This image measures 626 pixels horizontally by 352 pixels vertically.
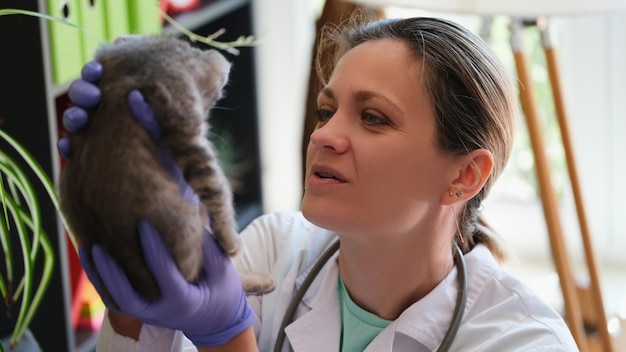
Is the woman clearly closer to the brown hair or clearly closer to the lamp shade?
the brown hair

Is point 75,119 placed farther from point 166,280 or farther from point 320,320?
point 320,320

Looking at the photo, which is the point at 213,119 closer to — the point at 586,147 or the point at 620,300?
the point at 586,147

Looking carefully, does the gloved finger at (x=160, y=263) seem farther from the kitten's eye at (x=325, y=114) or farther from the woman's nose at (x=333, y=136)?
the kitten's eye at (x=325, y=114)

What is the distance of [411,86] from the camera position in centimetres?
126

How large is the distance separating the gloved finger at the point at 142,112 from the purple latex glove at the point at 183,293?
103 mm

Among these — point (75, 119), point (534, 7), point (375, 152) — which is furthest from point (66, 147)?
point (534, 7)

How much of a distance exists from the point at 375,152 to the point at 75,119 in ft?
1.60

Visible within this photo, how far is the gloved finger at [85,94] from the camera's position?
899mm

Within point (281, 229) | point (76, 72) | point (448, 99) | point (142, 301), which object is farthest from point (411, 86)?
point (76, 72)

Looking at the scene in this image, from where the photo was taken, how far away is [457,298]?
1327mm

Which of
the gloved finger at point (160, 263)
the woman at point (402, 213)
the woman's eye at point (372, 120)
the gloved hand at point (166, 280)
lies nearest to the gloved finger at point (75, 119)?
the gloved hand at point (166, 280)

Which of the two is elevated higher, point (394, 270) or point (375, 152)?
point (375, 152)

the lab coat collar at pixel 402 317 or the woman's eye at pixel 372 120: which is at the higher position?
the woman's eye at pixel 372 120

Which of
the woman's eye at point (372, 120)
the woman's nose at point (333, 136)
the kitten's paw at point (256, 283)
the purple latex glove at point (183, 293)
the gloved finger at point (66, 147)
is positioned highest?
the gloved finger at point (66, 147)
